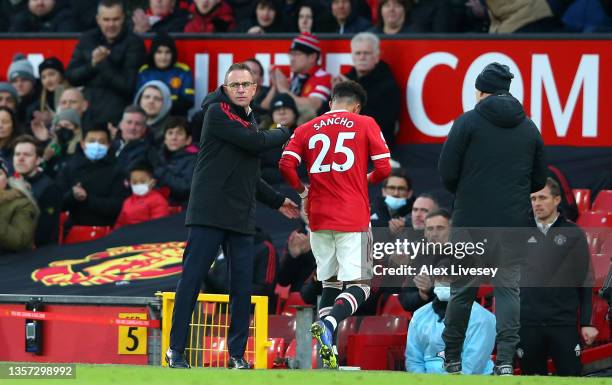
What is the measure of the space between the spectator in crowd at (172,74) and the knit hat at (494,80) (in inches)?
247

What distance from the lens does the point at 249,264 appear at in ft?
30.9

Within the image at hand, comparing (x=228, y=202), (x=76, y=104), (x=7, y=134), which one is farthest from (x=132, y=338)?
(x=76, y=104)

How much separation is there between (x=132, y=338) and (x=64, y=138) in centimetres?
510

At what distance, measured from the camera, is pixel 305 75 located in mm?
14672

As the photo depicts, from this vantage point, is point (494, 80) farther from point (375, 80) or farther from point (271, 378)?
point (375, 80)

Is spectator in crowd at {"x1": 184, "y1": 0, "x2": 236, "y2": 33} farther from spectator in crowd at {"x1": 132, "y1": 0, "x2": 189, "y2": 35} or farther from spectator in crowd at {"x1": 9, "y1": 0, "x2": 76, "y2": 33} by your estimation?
spectator in crowd at {"x1": 9, "y1": 0, "x2": 76, "y2": 33}

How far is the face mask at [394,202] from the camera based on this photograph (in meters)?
12.7

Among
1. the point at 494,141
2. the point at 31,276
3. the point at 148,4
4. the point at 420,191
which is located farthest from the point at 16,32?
the point at 494,141

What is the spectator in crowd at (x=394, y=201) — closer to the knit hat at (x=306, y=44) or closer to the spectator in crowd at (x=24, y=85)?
the knit hat at (x=306, y=44)

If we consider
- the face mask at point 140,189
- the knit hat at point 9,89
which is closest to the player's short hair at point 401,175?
the face mask at point 140,189

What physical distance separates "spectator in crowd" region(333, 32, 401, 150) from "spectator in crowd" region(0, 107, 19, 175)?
342cm

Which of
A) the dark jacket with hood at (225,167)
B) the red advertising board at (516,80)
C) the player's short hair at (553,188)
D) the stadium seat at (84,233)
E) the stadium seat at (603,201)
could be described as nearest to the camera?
the dark jacket with hood at (225,167)

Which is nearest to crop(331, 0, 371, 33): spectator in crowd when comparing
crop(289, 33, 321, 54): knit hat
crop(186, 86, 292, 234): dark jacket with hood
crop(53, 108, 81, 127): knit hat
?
crop(289, 33, 321, 54): knit hat

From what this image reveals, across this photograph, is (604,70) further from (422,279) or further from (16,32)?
(16,32)
